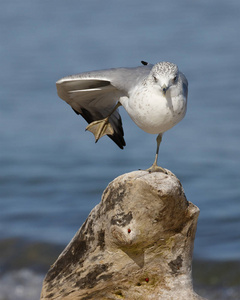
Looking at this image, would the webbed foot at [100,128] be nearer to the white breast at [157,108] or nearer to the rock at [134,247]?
the white breast at [157,108]

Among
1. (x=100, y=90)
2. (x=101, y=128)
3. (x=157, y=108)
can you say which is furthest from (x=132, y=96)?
(x=101, y=128)

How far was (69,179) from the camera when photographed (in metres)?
13.1

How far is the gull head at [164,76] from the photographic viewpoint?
5.70 meters

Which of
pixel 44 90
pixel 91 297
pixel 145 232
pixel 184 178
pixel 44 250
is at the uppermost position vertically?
pixel 44 90

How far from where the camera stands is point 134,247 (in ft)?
18.6

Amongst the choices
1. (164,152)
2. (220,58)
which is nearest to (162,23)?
(220,58)

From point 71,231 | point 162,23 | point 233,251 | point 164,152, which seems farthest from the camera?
point 162,23

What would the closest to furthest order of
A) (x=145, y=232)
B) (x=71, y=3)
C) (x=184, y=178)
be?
1. (x=145, y=232)
2. (x=184, y=178)
3. (x=71, y=3)

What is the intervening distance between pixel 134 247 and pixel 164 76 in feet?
4.47

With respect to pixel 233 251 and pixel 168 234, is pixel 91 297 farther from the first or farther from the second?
pixel 233 251

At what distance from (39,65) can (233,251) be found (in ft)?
32.3

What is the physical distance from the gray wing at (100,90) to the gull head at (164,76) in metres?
0.36

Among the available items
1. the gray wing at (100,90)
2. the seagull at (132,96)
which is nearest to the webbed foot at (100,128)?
the seagull at (132,96)

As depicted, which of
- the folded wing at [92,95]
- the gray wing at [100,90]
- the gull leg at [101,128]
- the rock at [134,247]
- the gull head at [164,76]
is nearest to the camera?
the rock at [134,247]
